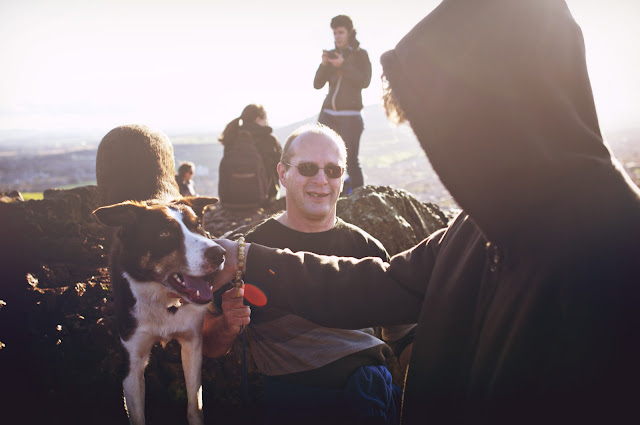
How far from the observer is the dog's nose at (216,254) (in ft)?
9.27

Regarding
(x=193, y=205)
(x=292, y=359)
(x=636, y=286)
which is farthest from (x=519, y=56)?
(x=193, y=205)

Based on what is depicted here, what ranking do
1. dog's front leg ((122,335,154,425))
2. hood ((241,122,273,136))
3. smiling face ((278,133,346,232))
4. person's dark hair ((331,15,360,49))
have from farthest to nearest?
hood ((241,122,273,136)) < person's dark hair ((331,15,360,49)) < dog's front leg ((122,335,154,425)) < smiling face ((278,133,346,232))

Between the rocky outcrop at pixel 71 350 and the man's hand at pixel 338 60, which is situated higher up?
the man's hand at pixel 338 60

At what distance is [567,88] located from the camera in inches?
56.7

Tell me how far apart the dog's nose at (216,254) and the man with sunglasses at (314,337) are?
1.10ft

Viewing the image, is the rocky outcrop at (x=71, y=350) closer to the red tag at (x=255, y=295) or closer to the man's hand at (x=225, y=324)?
the man's hand at (x=225, y=324)

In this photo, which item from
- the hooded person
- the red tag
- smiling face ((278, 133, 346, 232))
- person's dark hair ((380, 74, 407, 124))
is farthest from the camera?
smiling face ((278, 133, 346, 232))

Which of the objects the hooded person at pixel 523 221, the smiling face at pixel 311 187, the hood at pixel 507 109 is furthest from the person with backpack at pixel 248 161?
the hood at pixel 507 109

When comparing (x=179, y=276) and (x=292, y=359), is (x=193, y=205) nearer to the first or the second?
(x=179, y=276)

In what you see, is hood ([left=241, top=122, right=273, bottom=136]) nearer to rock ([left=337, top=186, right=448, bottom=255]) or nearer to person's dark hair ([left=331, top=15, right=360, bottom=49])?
person's dark hair ([left=331, top=15, right=360, bottom=49])

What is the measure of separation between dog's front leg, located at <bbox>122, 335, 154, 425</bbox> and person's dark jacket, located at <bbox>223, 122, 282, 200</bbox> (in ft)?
20.1

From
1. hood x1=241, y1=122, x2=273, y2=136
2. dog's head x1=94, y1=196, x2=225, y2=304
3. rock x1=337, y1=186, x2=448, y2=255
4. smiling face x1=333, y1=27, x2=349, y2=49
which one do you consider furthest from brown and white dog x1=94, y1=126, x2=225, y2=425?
hood x1=241, y1=122, x2=273, y2=136

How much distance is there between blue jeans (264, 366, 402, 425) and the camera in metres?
2.52

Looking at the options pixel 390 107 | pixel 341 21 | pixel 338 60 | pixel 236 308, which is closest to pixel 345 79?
pixel 338 60
